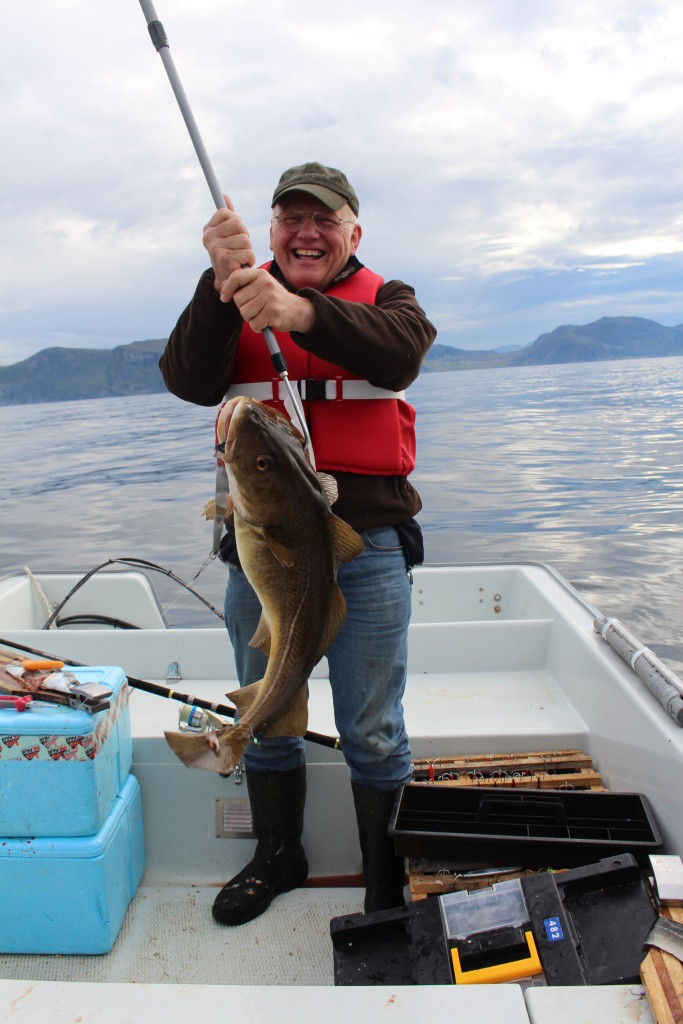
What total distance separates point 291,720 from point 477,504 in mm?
12918

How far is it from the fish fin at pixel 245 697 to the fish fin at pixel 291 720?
0.30ft

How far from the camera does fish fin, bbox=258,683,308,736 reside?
8.48 ft

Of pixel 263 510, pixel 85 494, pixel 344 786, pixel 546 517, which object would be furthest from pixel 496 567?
pixel 85 494

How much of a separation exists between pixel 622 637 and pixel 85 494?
16.3 meters

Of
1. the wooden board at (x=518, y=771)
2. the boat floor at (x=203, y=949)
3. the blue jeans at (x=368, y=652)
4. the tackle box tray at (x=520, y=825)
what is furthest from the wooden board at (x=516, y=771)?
the boat floor at (x=203, y=949)

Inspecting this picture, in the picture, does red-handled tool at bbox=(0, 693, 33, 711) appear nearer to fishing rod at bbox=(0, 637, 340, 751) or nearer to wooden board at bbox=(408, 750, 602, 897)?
fishing rod at bbox=(0, 637, 340, 751)

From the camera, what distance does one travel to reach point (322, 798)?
3828 millimetres

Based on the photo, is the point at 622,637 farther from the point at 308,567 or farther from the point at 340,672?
the point at 308,567

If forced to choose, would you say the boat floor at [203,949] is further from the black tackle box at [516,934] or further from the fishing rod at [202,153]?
the fishing rod at [202,153]

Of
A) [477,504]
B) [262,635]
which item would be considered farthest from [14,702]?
[477,504]

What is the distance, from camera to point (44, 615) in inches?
243

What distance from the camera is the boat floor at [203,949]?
3.21m

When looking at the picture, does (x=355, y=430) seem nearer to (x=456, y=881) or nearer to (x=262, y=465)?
(x=262, y=465)

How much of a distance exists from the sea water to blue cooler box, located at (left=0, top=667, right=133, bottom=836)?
540 centimetres
